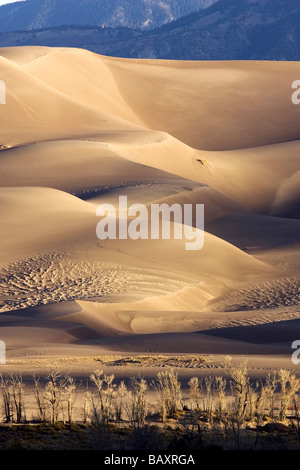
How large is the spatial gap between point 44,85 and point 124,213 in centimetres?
2371

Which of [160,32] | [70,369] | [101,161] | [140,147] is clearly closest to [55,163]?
[101,161]

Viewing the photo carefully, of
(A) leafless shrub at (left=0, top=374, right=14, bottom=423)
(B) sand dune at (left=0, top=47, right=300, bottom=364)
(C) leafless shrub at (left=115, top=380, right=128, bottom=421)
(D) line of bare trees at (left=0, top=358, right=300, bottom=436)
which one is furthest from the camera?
(B) sand dune at (left=0, top=47, right=300, bottom=364)

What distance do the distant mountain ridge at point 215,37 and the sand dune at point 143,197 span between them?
9794 cm

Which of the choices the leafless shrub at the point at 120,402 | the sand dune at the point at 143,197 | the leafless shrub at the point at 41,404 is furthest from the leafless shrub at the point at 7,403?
the sand dune at the point at 143,197

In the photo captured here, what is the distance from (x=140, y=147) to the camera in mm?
40312

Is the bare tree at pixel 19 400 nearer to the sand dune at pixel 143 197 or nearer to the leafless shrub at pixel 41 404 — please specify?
the leafless shrub at pixel 41 404

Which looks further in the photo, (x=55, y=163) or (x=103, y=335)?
(x=55, y=163)

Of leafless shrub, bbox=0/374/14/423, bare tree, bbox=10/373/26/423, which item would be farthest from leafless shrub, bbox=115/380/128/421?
leafless shrub, bbox=0/374/14/423

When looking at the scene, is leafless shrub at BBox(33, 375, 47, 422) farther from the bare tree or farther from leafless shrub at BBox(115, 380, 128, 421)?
leafless shrub at BBox(115, 380, 128, 421)

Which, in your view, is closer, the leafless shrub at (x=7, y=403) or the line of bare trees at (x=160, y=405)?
the line of bare trees at (x=160, y=405)

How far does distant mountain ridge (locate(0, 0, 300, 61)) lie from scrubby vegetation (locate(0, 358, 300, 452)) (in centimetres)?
15258

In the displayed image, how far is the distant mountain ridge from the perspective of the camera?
540ft

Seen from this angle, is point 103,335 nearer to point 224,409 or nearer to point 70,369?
point 70,369

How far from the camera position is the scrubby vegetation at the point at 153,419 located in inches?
353
